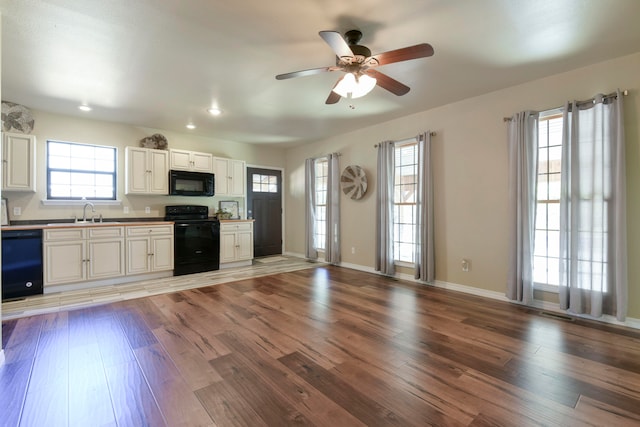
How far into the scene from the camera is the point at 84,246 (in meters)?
4.14

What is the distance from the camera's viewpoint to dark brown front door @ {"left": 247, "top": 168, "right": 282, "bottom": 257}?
22.1 feet

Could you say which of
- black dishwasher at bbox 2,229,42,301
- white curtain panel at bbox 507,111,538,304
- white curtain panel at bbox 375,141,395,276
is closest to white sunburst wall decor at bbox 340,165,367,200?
white curtain panel at bbox 375,141,395,276

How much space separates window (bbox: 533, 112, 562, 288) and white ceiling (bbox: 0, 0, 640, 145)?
0.65 meters

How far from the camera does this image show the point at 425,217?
432 cm

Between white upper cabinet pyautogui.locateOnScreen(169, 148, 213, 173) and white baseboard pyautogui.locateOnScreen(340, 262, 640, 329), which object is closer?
white baseboard pyautogui.locateOnScreen(340, 262, 640, 329)

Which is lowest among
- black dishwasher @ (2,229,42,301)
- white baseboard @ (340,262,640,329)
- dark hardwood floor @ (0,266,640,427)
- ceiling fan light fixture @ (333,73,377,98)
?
dark hardwood floor @ (0,266,640,427)

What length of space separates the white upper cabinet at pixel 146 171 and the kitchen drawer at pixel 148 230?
2.17 ft

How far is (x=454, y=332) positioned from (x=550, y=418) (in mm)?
1090

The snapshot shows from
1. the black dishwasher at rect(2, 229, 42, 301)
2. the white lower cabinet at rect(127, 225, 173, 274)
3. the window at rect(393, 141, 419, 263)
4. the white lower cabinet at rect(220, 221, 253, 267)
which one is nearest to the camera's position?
the black dishwasher at rect(2, 229, 42, 301)

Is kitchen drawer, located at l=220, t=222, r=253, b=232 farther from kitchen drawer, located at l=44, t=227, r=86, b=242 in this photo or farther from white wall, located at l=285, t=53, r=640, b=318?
white wall, located at l=285, t=53, r=640, b=318

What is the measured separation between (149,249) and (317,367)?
3731 millimetres

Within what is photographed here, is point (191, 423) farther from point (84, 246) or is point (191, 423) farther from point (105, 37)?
point (84, 246)

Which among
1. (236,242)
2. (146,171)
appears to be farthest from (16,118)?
(236,242)

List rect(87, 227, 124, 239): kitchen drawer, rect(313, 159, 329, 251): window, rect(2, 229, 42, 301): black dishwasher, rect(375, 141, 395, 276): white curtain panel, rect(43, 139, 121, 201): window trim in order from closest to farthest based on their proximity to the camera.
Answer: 1. rect(2, 229, 42, 301): black dishwasher
2. rect(87, 227, 124, 239): kitchen drawer
3. rect(43, 139, 121, 201): window trim
4. rect(375, 141, 395, 276): white curtain panel
5. rect(313, 159, 329, 251): window
